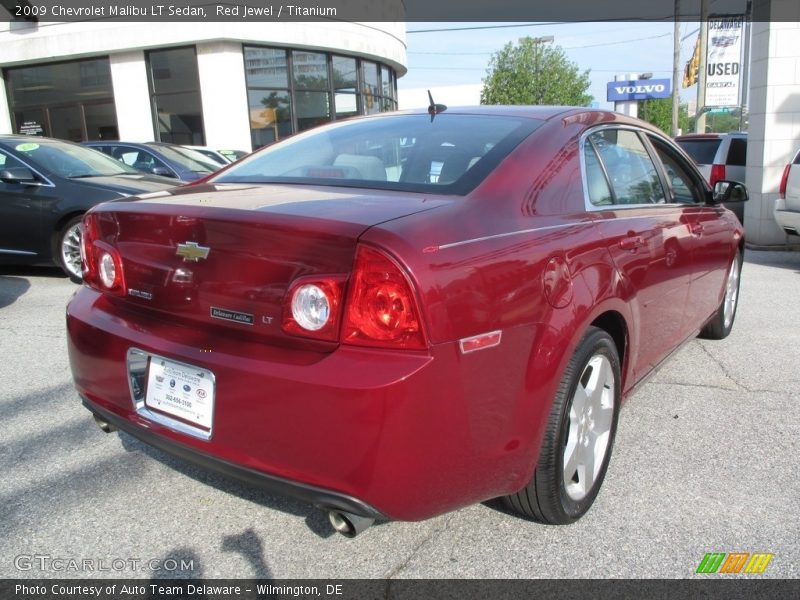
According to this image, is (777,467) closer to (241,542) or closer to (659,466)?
(659,466)

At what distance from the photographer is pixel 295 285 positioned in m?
1.93

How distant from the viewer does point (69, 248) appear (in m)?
6.67

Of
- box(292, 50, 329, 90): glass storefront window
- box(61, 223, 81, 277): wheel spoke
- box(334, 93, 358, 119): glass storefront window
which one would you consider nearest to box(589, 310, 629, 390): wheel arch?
box(61, 223, 81, 277): wheel spoke

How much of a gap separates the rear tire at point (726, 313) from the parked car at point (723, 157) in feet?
21.7

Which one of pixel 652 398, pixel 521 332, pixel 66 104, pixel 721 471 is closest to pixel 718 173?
pixel 652 398

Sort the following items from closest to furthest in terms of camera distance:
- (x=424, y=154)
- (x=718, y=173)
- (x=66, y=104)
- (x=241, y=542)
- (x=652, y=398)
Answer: (x=241, y=542), (x=424, y=154), (x=652, y=398), (x=718, y=173), (x=66, y=104)

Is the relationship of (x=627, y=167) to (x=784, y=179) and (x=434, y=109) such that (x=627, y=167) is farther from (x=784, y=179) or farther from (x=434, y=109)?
(x=784, y=179)

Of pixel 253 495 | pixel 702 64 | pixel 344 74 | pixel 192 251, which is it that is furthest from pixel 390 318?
pixel 702 64

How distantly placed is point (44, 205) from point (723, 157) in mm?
10235

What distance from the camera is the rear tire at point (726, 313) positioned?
473 cm

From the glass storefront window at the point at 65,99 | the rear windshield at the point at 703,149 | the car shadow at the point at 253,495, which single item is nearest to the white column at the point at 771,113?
the rear windshield at the point at 703,149

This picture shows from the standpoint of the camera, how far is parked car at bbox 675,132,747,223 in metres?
11.1

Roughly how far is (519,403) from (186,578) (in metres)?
1.26

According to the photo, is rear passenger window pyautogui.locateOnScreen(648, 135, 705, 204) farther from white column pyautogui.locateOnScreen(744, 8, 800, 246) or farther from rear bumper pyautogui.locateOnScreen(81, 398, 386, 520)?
white column pyautogui.locateOnScreen(744, 8, 800, 246)
